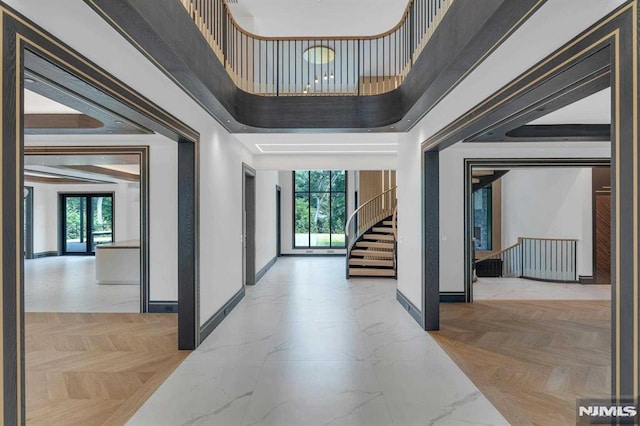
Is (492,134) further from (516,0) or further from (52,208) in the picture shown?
(52,208)

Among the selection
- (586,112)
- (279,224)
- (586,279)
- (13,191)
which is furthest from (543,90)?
(279,224)

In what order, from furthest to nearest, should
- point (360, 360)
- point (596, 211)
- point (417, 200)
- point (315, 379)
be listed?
point (596, 211) < point (417, 200) < point (360, 360) < point (315, 379)

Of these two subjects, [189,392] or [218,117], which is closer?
[189,392]

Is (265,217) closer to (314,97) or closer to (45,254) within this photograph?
(314,97)

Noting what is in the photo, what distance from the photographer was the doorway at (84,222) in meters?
14.2

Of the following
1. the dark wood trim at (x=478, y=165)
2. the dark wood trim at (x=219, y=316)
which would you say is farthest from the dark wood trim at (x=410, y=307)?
the dark wood trim at (x=219, y=316)

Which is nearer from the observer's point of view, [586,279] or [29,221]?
[586,279]

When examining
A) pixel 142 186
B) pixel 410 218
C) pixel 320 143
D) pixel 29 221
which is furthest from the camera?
pixel 29 221

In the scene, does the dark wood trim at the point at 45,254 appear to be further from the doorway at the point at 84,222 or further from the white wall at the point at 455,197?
the white wall at the point at 455,197

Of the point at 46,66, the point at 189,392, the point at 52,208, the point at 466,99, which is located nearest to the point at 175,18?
the point at 46,66

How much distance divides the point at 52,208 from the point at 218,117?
12839mm

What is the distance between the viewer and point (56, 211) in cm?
1403

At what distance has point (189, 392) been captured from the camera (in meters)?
3.29

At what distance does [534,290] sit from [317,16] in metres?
7.13
